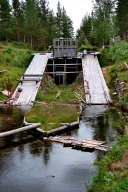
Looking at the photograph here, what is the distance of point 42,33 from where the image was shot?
52.2 meters

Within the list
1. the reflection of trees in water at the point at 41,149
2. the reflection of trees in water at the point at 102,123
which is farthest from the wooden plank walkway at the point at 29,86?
the reflection of trees in water at the point at 41,149

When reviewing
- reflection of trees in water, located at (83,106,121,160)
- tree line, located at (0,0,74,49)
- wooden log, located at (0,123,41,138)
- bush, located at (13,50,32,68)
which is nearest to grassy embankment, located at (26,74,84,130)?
wooden log, located at (0,123,41,138)

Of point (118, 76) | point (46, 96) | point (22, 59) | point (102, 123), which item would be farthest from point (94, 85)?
point (22, 59)

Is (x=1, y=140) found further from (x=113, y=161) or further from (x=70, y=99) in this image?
(x=70, y=99)

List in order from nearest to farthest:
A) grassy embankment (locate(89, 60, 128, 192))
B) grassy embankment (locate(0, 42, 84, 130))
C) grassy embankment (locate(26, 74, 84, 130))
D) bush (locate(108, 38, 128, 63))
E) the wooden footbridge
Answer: grassy embankment (locate(89, 60, 128, 192)) → grassy embankment (locate(26, 74, 84, 130)) → grassy embankment (locate(0, 42, 84, 130)) → the wooden footbridge → bush (locate(108, 38, 128, 63))

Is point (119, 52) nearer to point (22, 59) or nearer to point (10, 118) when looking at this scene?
point (22, 59)

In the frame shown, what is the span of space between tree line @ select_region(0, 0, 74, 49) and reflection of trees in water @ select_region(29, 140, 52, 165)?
37306mm

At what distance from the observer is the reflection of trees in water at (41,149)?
978 cm

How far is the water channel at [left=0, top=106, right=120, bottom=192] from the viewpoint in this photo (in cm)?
739

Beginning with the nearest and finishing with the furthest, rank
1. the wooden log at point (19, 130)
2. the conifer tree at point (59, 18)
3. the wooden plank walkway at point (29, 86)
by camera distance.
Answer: the wooden log at point (19, 130), the wooden plank walkway at point (29, 86), the conifer tree at point (59, 18)

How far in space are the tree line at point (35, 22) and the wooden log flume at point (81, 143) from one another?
37.0 meters

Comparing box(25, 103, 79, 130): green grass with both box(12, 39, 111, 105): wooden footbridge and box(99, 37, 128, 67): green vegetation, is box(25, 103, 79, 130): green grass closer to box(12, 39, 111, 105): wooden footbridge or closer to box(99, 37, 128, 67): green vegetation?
box(12, 39, 111, 105): wooden footbridge

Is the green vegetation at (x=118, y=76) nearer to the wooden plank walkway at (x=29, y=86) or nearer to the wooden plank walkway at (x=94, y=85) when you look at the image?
the wooden plank walkway at (x=94, y=85)

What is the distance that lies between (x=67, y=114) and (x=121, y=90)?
7520 millimetres
